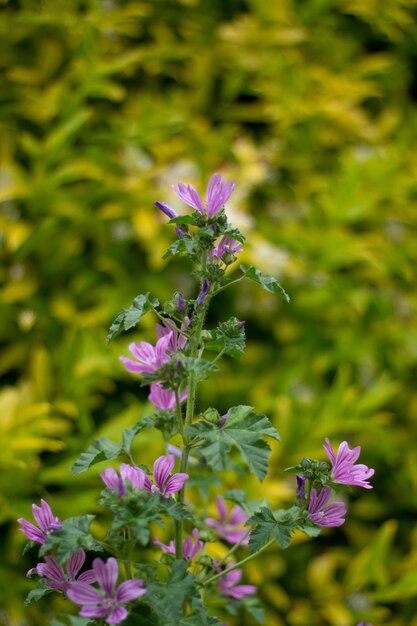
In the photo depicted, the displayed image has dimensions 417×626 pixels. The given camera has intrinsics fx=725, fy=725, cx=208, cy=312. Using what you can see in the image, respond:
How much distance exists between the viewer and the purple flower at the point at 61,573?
0.51 metres

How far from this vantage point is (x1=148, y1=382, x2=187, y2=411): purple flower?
1.90 feet

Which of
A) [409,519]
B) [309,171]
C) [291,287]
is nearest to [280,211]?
[309,171]

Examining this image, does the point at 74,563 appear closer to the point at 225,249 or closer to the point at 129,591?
the point at 129,591

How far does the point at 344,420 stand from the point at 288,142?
2.16 feet

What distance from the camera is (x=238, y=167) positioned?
159 centimetres

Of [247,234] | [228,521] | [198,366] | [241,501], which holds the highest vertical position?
[198,366]

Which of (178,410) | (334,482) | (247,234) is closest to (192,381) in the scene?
(178,410)

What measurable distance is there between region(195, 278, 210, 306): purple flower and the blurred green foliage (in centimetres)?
68

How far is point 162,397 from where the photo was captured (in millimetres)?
584

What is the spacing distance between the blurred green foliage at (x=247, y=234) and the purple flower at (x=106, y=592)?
68cm

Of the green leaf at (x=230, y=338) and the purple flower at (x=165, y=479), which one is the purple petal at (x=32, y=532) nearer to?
the purple flower at (x=165, y=479)

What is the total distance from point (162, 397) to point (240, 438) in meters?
0.11

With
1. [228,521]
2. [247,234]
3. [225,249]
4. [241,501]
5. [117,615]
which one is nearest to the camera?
[117,615]

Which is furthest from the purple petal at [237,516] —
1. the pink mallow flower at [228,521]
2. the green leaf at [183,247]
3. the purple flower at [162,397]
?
the green leaf at [183,247]
